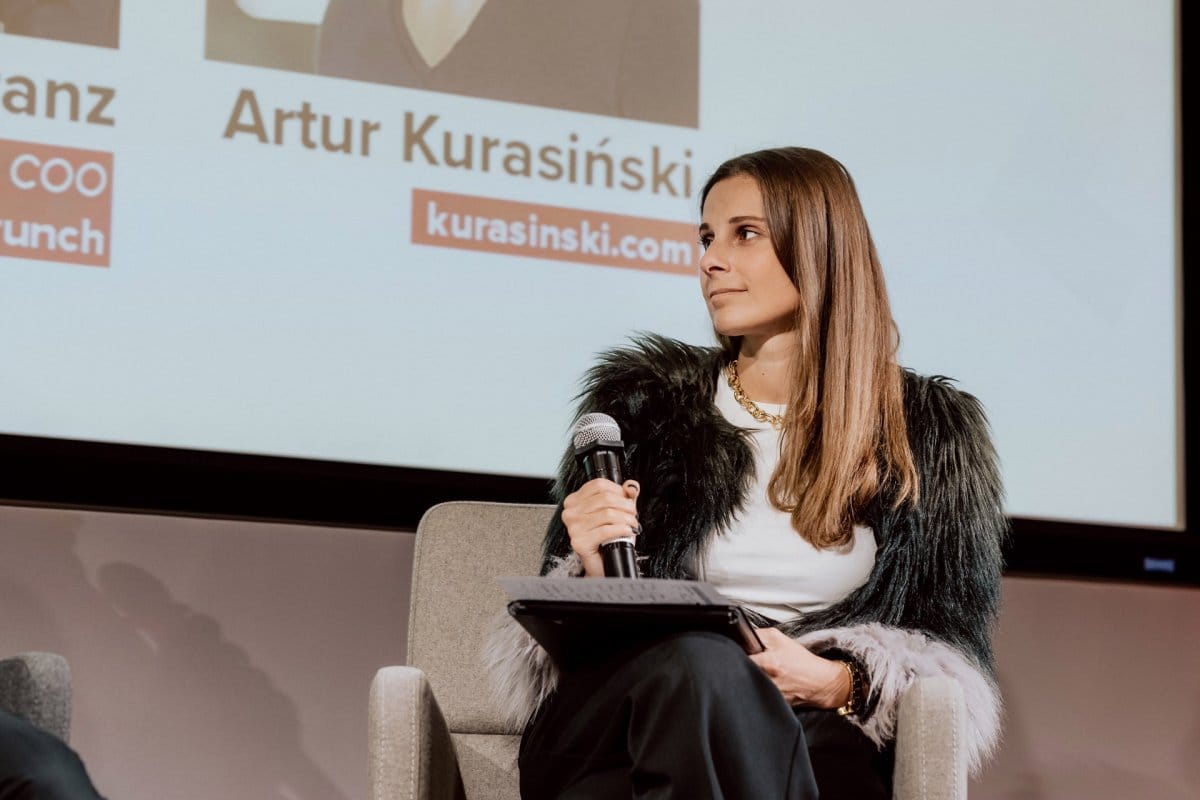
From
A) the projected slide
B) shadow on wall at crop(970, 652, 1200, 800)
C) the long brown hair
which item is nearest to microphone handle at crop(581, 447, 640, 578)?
the long brown hair

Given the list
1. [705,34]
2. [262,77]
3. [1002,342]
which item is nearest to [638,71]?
[705,34]

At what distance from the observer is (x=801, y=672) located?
178 cm

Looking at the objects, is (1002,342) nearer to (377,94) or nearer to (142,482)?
(377,94)

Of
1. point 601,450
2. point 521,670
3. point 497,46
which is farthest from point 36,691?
point 497,46

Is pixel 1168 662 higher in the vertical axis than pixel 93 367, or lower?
lower

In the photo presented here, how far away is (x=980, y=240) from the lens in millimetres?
2979

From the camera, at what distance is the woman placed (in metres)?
1.81

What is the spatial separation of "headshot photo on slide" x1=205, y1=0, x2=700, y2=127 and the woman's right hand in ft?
3.62

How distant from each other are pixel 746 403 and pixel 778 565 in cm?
27

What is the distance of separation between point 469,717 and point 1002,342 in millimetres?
1384

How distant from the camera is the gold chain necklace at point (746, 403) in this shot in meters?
2.12

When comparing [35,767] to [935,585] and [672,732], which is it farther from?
[935,585]

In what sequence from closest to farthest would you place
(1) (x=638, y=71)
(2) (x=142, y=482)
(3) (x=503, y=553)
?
(3) (x=503, y=553) → (2) (x=142, y=482) → (1) (x=638, y=71)

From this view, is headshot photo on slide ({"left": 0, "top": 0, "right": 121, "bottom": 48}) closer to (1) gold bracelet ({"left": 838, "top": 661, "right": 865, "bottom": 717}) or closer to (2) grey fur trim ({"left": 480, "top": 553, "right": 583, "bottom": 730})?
(2) grey fur trim ({"left": 480, "top": 553, "right": 583, "bottom": 730})
